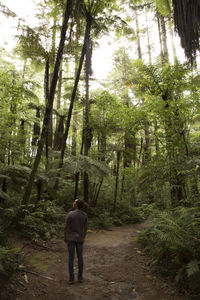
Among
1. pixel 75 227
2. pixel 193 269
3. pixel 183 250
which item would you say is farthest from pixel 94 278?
pixel 193 269

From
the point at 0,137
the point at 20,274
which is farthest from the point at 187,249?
the point at 0,137

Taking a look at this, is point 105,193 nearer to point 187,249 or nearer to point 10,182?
point 10,182

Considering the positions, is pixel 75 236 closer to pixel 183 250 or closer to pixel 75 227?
pixel 75 227

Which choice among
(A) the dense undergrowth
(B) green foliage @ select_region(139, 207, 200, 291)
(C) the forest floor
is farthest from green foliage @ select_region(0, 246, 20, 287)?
(B) green foliage @ select_region(139, 207, 200, 291)

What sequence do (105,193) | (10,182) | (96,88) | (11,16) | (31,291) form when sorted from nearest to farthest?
(31,291)
(11,16)
(10,182)
(105,193)
(96,88)

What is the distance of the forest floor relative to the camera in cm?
341

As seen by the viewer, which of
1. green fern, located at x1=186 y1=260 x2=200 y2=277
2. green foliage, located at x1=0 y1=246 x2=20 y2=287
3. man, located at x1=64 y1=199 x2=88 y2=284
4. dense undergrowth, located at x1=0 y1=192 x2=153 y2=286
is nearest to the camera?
green fern, located at x1=186 y1=260 x2=200 y2=277

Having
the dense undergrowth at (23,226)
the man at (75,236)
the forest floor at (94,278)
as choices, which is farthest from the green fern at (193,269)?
the dense undergrowth at (23,226)

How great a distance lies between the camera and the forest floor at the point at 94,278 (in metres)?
3.41

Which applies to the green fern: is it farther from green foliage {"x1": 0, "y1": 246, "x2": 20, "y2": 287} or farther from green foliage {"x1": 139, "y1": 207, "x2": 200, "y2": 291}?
green foliage {"x1": 0, "y1": 246, "x2": 20, "y2": 287}

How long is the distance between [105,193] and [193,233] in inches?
353

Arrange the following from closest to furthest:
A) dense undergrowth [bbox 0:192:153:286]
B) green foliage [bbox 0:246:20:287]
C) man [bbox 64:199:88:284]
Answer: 1. green foliage [bbox 0:246:20:287]
2. man [bbox 64:199:88:284]
3. dense undergrowth [bbox 0:192:153:286]

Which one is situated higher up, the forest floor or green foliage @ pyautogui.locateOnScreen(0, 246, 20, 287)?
green foliage @ pyautogui.locateOnScreen(0, 246, 20, 287)

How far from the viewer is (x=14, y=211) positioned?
6062 millimetres
